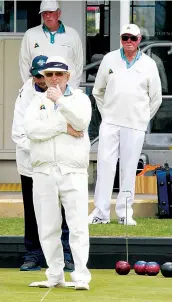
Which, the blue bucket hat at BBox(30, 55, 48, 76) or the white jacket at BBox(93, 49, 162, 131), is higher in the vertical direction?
the blue bucket hat at BBox(30, 55, 48, 76)

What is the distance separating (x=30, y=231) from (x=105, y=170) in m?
1.86

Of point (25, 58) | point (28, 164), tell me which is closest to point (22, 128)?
point (28, 164)

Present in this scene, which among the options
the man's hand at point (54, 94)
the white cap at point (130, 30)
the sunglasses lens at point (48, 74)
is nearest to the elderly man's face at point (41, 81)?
the sunglasses lens at point (48, 74)

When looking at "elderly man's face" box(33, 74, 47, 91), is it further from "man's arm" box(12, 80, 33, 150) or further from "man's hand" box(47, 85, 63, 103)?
"man's hand" box(47, 85, 63, 103)

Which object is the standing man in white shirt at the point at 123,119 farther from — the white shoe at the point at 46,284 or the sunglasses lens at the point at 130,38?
the white shoe at the point at 46,284

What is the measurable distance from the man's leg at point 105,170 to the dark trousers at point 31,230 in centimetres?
162

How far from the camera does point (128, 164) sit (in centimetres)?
1147

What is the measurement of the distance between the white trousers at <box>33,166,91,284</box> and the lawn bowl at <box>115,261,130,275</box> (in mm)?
1040

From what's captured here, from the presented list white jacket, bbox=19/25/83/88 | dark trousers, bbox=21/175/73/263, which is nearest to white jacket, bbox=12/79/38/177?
dark trousers, bbox=21/175/73/263

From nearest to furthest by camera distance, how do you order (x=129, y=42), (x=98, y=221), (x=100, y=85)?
(x=129, y=42)
(x=98, y=221)
(x=100, y=85)

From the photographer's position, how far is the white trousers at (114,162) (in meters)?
11.4

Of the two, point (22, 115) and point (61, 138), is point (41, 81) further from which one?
point (61, 138)

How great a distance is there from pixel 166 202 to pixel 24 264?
7.62 ft

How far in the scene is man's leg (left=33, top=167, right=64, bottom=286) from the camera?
8594 millimetres
